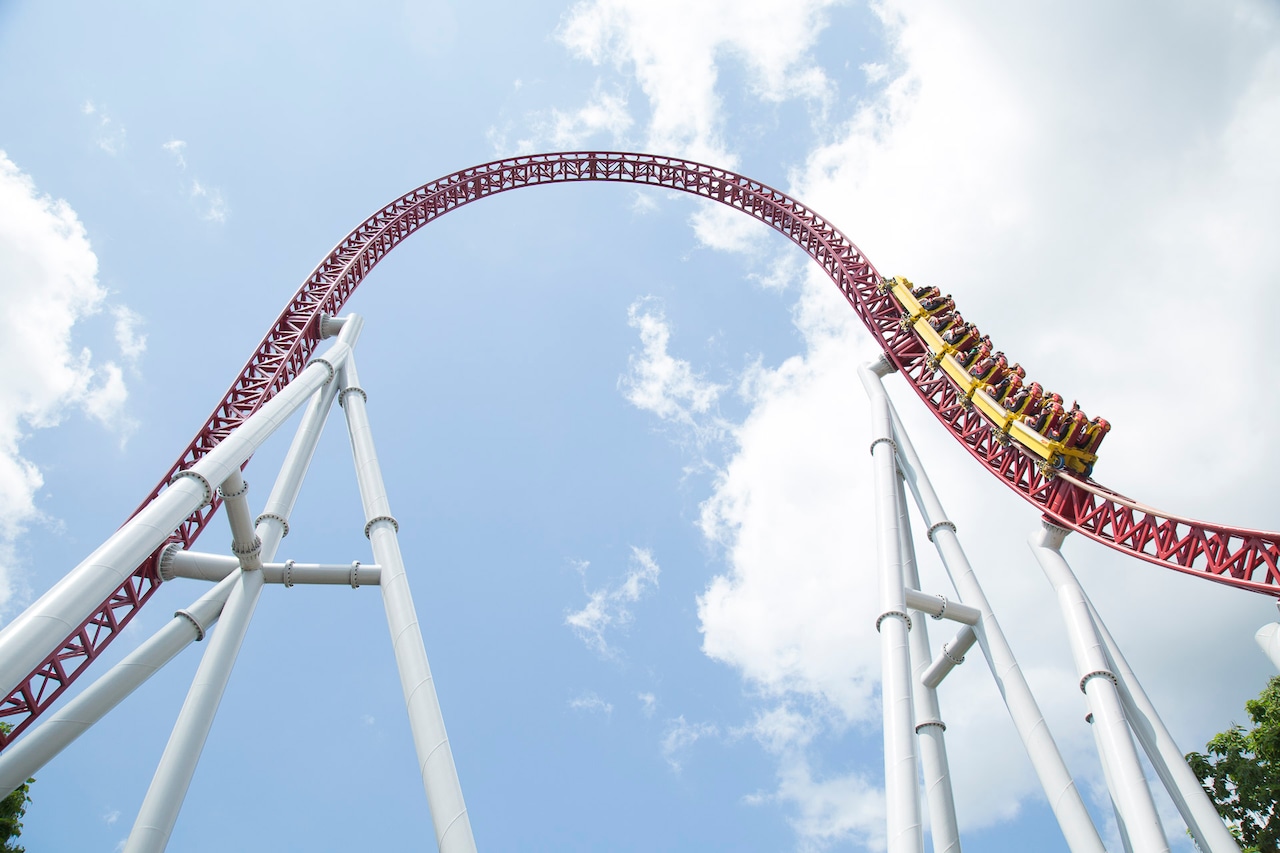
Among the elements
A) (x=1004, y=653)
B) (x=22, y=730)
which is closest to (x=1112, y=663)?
(x=1004, y=653)

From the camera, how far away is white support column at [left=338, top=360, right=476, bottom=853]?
21.4ft

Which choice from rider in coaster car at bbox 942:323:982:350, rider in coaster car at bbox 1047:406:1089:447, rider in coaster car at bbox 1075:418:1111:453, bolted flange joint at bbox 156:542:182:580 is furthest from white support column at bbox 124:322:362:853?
rider in coaster car at bbox 1075:418:1111:453

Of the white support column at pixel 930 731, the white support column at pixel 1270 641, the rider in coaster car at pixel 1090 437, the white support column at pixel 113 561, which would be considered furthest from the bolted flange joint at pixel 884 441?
the white support column at pixel 113 561

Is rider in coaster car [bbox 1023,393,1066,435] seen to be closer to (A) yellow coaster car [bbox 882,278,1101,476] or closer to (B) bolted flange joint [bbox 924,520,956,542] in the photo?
(A) yellow coaster car [bbox 882,278,1101,476]

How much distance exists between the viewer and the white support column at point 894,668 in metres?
7.08

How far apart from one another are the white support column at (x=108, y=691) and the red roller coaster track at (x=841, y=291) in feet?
1.49

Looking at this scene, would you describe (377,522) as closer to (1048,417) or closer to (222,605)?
(222,605)

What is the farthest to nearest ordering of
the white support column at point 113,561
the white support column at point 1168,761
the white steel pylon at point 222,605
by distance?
1. the white support column at point 1168,761
2. the white steel pylon at point 222,605
3. the white support column at point 113,561

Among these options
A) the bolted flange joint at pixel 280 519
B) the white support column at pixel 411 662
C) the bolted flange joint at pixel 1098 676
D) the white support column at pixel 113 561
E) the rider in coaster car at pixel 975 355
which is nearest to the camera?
the white support column at pixel 113 561

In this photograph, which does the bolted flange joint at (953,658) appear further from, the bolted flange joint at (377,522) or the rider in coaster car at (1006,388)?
the bolted flange joint at (377,522)

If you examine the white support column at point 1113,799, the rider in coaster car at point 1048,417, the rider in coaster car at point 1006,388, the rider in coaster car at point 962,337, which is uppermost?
the rider in coaster car at point 962,337

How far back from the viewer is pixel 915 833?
273 inches

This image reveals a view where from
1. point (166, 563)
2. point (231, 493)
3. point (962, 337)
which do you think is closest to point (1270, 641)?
→ point (962, 337)

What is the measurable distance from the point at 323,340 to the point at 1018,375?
10754 millimetres
